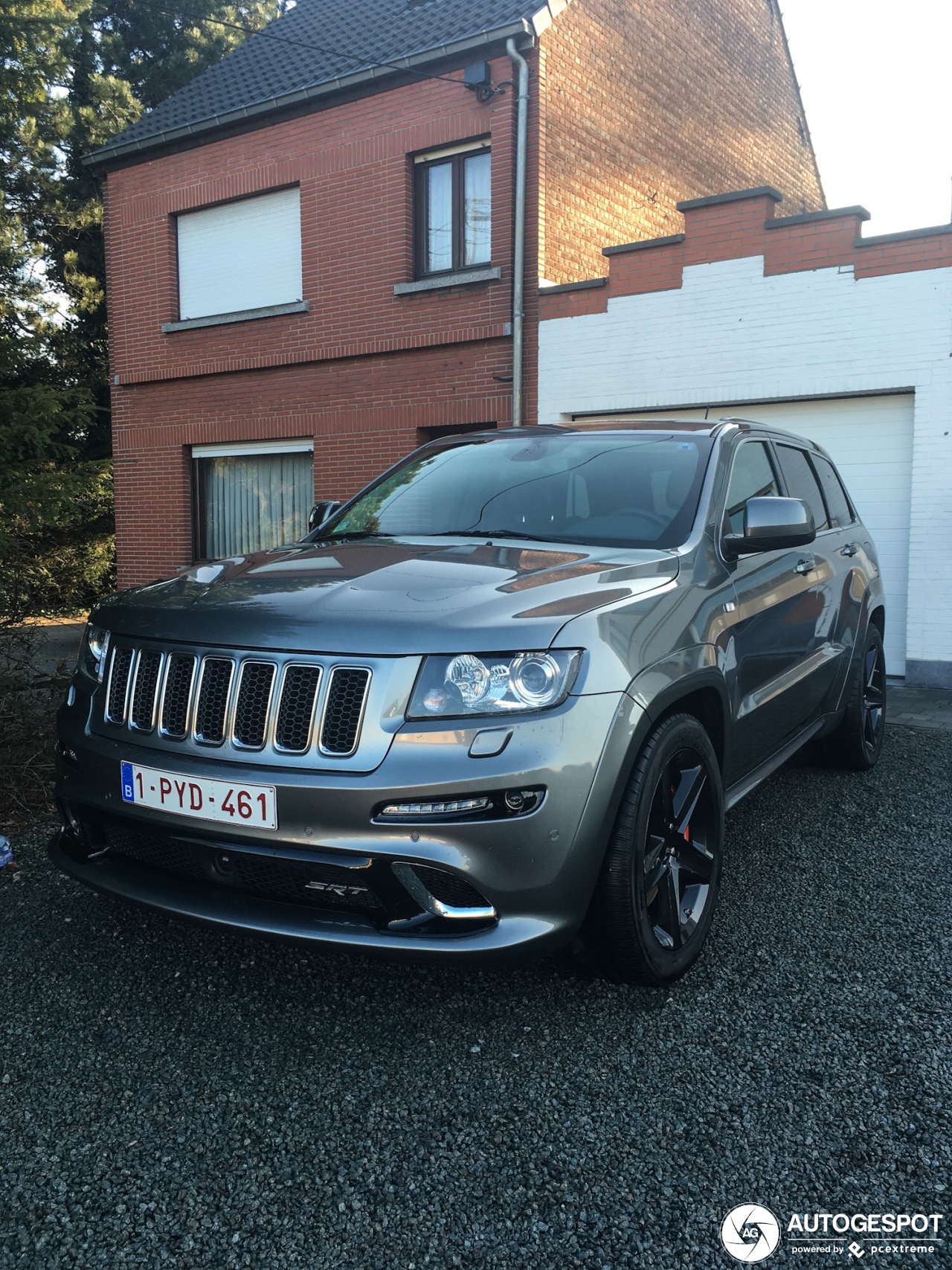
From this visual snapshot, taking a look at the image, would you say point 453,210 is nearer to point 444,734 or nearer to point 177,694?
point 177,694

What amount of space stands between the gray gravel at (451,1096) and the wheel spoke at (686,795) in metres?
0.47

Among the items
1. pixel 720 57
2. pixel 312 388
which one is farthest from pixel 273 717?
pixel 720 57

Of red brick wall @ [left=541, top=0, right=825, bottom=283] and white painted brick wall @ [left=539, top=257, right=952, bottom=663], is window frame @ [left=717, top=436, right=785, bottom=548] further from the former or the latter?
red brick wall @ [left=541, top=0, right=825, bottom=283]

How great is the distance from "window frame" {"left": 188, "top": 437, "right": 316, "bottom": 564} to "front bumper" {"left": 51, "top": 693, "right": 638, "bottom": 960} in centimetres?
978

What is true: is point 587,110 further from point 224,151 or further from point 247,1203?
point 247,1203

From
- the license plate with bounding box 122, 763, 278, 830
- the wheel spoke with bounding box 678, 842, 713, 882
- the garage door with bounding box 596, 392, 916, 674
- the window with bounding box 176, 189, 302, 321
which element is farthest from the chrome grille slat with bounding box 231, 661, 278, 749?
the window with bounding box 176, 189, 302, 321

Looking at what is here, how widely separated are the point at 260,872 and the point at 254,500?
34.0 ft

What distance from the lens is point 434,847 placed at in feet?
7.48

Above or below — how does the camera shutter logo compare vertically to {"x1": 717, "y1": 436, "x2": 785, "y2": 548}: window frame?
below

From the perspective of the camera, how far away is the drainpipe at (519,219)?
9750 mm

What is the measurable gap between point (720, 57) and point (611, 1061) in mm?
14777

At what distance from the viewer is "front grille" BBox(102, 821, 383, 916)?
2.37 meters

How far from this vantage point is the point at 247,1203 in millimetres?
1993

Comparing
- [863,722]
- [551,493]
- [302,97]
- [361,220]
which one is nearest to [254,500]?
[361,220]
